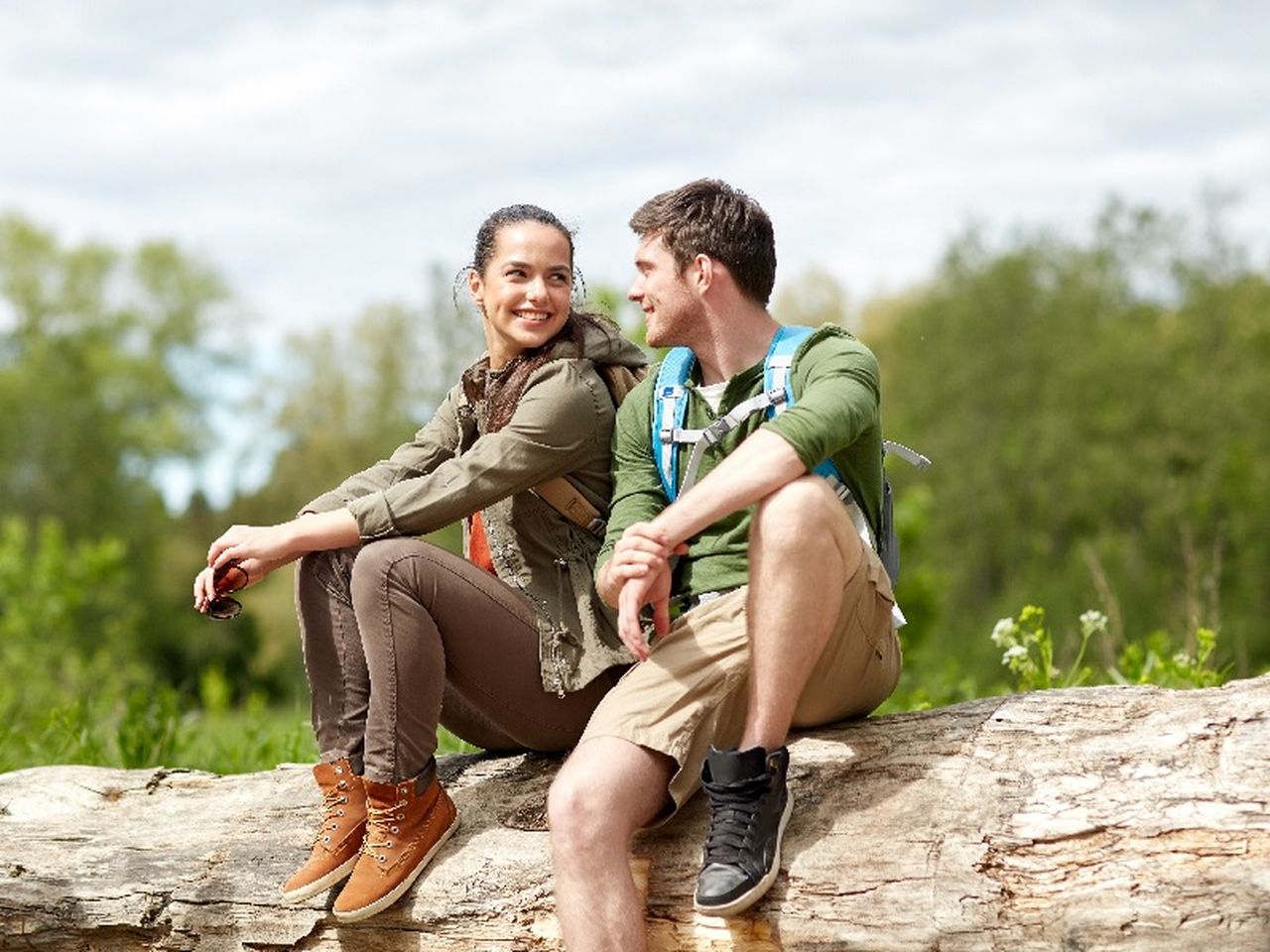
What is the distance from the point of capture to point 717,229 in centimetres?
393

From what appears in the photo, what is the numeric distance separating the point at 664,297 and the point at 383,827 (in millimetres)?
1523

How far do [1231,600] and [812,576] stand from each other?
28.6m

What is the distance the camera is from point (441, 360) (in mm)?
30422

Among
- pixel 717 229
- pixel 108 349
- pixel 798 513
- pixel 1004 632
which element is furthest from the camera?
pixel 108 349

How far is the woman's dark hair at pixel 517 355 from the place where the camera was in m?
4.19

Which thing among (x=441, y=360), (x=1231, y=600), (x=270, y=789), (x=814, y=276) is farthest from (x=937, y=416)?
(x=270, y=789)

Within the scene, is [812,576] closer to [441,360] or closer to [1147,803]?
[1147,803]

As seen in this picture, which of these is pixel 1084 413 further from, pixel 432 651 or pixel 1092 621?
pixel 432 651

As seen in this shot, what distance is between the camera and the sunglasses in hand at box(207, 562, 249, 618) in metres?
4.17

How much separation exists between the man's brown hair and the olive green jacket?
42 cm

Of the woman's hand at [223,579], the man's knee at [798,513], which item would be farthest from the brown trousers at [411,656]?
the man's knee at [798,513]

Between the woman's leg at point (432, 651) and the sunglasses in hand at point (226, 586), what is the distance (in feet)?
1.53

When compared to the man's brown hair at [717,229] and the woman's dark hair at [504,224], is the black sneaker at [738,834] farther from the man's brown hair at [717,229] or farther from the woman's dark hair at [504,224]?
the woman's dark hair at [504,224]

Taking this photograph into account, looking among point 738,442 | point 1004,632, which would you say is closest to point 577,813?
point 738,442
